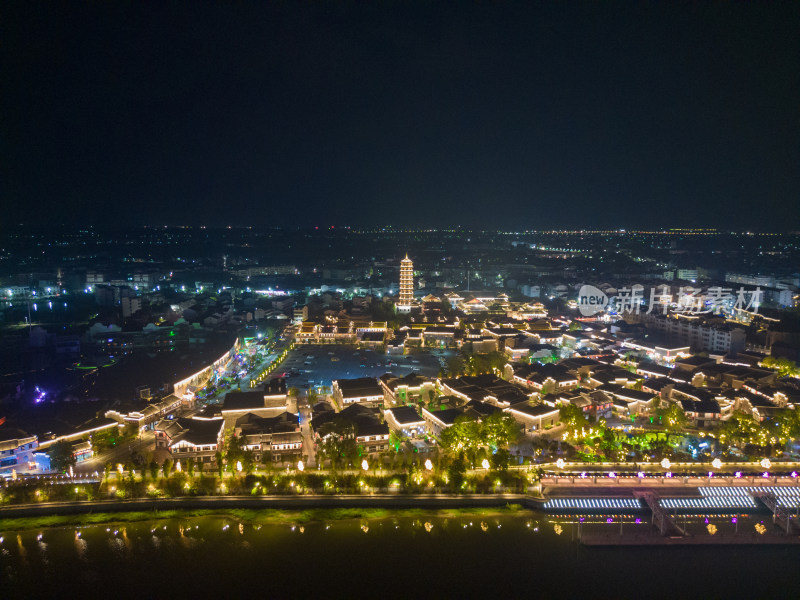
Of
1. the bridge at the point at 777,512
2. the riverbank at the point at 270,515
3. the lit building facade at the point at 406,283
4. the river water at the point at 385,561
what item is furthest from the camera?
the lit building facade at the point at 406,283

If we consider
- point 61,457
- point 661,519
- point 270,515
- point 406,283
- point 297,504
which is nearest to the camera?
point 661,519

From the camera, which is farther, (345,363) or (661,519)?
(345,363)

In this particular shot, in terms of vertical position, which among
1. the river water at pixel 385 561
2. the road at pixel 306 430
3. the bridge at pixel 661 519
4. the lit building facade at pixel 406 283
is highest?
the lit building facade at pixel 406 283

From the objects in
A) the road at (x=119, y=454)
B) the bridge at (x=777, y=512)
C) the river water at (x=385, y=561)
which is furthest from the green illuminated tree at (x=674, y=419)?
the road at (x=119, y=454)

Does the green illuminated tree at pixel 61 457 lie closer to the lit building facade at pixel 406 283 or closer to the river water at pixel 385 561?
the river water at pixel 385 561

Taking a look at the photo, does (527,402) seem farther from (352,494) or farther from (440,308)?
(440,308)

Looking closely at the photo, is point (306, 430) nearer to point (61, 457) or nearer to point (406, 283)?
point (61, 457)

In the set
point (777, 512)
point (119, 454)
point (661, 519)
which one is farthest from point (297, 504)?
point (777, 512)
